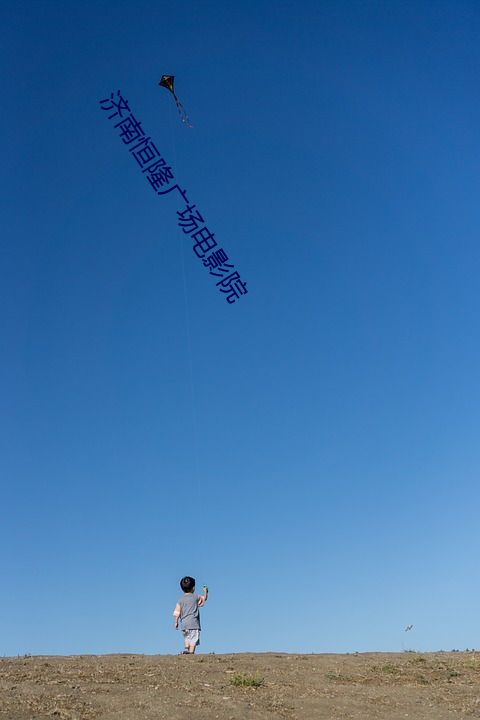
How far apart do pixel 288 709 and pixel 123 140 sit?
764 inches

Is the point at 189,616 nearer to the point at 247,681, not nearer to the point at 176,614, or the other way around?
the point at 176,614

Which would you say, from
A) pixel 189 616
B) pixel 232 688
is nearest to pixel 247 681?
pixel 232 688

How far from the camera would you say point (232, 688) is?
12219mm

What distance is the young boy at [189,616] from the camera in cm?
1729

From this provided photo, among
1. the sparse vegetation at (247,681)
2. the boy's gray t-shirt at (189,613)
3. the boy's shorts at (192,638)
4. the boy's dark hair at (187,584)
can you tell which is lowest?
the sparse vegetation at (247,681)

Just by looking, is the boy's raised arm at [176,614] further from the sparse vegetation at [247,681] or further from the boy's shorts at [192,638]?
the sparse vegetation at [247,681]

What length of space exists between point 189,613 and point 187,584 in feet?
2.63

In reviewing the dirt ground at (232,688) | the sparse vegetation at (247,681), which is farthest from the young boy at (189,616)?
the sparse vegetation at (247,681)

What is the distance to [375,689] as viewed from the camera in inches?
514

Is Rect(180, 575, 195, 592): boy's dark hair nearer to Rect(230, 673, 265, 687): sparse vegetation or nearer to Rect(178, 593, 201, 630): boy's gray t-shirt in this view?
Rect(178, 593, 201, 630): boy's gray t-shirt

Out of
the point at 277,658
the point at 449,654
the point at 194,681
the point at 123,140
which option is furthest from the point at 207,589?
the point at 123,140

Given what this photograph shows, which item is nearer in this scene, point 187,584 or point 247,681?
point 247,681

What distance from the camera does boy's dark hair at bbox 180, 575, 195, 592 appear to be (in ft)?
58.6

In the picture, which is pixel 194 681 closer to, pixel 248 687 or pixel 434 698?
pixel 248 687
